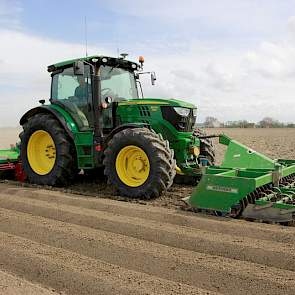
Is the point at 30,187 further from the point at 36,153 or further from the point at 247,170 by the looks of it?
the point at 247,170

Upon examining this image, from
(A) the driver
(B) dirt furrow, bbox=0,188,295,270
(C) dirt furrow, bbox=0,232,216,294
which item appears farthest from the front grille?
(C) dirt furrow, bbox=0,232,216,294

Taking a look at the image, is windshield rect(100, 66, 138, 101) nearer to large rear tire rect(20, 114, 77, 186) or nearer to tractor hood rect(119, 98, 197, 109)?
tractor hood rect(119, 98, 197, 109)

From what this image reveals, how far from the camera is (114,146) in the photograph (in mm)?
6824

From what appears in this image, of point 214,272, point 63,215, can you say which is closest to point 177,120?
point 63,215

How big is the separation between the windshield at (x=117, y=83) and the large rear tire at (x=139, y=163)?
48.0 inches

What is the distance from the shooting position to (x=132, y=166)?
6918 mm

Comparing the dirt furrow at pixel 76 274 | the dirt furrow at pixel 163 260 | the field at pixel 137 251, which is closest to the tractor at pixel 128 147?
the field at pixel 137 251

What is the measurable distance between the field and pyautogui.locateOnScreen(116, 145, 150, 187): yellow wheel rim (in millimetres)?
618

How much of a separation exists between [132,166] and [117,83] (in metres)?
1.82

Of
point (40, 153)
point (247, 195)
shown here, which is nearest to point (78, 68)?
point (40, 153)

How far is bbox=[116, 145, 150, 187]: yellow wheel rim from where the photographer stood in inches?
266

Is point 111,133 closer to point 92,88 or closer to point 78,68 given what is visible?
point 92,88

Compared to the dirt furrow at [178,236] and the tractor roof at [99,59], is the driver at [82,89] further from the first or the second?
the dirt furrow at [178,236]

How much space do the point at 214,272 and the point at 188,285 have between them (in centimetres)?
33
